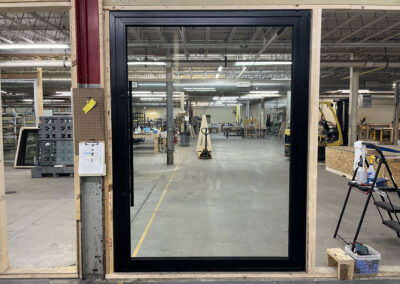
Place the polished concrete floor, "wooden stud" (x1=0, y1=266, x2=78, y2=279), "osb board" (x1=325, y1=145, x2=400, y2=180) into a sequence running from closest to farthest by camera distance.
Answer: "wooden stud" (x1=0, y1=266, x2=78, y2=279) → the polished concrete floor → "osb board" (x1=325, y1=145, x2=400, y2=180)

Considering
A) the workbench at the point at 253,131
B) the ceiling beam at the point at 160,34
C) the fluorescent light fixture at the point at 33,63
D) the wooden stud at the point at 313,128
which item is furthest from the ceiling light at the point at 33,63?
the workbench at the point at 253,131

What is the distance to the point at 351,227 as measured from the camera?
13.3 feet

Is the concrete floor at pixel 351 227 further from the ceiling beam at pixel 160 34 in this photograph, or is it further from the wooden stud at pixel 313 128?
the ceiling beam at pixel 160 34

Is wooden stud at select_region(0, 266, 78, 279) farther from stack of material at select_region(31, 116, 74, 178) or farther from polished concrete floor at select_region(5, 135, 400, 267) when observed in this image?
stack of material at select_region(31, 116, 74, 178)

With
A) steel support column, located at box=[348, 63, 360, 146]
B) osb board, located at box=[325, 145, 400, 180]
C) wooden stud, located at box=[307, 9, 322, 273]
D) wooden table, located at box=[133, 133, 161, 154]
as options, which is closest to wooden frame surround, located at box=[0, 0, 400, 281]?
wooden stud, located at box=[307, 9, 322, 273]

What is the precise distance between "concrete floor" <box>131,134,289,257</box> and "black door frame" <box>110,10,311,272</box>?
2.05 feet

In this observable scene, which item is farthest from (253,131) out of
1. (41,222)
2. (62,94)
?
(41,222)

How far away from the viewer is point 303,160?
2545 mm

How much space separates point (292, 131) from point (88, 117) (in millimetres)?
1872

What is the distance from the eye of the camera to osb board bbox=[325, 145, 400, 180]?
19.1 feet

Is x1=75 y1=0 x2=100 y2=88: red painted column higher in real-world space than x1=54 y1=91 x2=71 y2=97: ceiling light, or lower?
lower

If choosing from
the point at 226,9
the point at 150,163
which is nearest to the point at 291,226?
the point at 226,9

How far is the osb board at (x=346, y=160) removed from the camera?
5.82 metres

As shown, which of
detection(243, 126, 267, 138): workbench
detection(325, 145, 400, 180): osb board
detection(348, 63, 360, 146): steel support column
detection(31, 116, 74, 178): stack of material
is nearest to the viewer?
detection(325, 145, 400, 180): osb board
